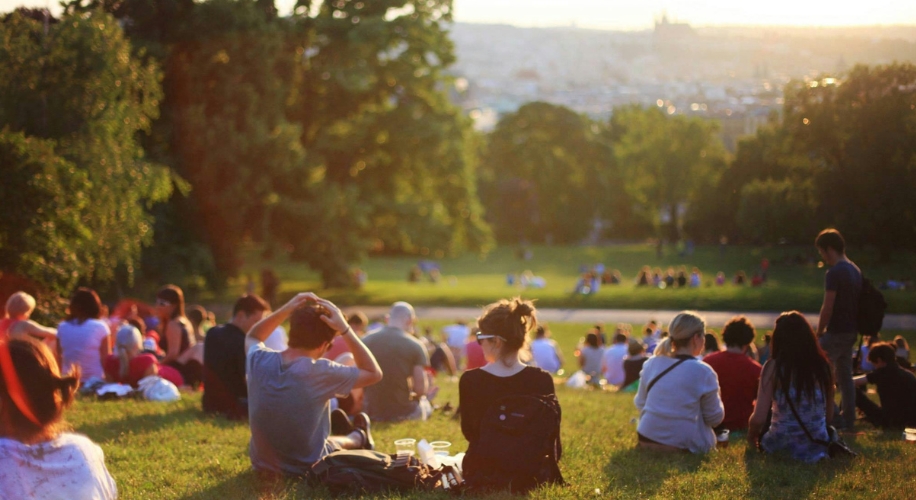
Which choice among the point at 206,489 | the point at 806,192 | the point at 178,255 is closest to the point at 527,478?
the point at 206,489

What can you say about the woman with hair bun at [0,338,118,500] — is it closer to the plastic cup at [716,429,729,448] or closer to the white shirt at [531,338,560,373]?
the plastic cup at [716,429,729,448]

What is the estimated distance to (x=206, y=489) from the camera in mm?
6141

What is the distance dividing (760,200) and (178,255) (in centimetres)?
1852

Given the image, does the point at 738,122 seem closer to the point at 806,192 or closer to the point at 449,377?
the point at 806,192

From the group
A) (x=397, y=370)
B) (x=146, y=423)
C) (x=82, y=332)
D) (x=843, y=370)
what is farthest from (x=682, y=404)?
(x=82, y=332)

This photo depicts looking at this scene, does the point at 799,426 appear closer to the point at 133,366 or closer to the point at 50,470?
the point at 50,470

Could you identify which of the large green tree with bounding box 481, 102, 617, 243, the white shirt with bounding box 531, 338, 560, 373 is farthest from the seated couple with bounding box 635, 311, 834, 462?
the large green tree with bounding box 481, 102, 617, 243

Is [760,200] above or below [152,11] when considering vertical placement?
below

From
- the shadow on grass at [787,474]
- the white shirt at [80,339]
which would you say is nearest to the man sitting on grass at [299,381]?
the shadow on grass at [787,474]

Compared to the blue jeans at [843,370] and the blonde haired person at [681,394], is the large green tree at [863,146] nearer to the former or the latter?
the blue jeans at [843,370]

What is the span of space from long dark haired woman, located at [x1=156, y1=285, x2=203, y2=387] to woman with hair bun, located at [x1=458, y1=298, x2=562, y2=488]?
20.5 feet

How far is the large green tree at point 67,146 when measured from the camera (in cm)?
1356

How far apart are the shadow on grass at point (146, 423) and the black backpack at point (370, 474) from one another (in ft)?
9.37

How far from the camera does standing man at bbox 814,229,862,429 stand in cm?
837
